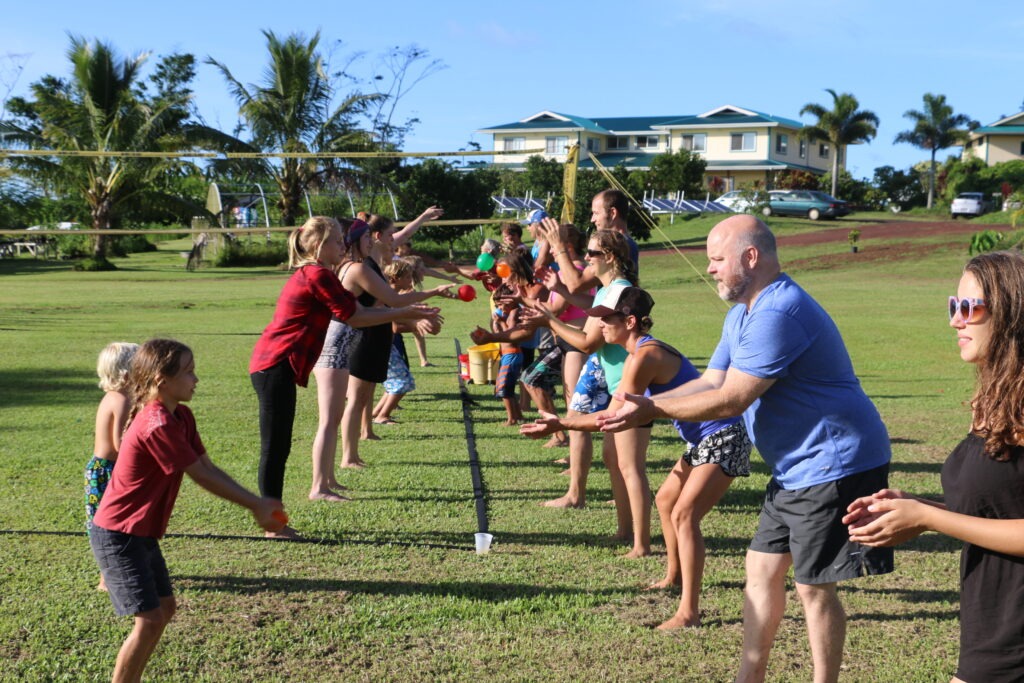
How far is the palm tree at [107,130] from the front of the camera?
129 feet

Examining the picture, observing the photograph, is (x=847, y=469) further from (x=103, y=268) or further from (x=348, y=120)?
(x=348, y=120)

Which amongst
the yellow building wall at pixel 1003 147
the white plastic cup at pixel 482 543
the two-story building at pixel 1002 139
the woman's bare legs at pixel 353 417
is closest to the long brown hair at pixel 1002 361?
the white plastic cup at pixel 482 543

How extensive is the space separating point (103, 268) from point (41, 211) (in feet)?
10.9

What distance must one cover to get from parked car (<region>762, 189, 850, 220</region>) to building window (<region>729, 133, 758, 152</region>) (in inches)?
880

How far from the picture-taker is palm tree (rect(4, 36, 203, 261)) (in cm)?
3941

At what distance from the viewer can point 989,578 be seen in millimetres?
2627

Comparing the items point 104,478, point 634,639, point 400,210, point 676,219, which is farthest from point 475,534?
point 676,219

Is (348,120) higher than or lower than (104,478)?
higher

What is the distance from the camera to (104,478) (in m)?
4.84

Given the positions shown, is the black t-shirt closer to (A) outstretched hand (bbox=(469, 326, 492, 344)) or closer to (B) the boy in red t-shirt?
(B) the boy in red t-shirt

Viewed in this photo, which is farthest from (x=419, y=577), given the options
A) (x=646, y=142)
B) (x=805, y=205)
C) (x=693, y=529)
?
(x=646, y=142)

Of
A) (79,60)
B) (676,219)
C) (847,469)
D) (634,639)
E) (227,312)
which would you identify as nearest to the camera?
(847,469)

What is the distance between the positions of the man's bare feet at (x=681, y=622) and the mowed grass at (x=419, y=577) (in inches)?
2.3

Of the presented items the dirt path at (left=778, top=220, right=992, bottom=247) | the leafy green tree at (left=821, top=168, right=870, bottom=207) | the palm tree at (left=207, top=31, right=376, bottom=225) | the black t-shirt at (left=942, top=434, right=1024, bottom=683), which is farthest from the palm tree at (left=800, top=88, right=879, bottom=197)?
the black t-shirt at (left=942, top=434, right=1024, bottom=683)
